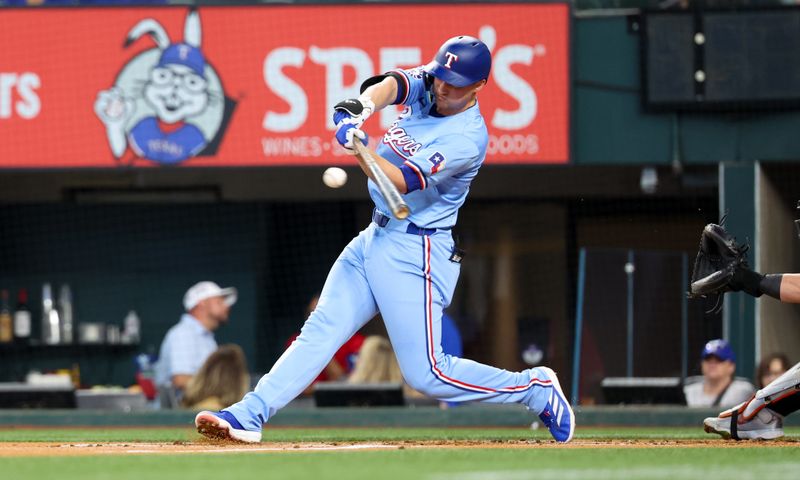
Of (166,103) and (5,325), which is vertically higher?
(166,103)

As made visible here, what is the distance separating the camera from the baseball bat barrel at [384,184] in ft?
18.5

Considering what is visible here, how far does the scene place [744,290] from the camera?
20.5ft

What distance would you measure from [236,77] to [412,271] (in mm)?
6284

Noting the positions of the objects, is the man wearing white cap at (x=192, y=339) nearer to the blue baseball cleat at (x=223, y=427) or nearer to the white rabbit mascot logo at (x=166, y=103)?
the white rabbit mascot logo at (x=166, y=103)

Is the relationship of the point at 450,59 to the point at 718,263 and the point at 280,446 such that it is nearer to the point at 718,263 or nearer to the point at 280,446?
the point at 718,263

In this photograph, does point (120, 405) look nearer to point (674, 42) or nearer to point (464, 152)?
point (674, 42)

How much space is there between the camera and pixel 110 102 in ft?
39.3

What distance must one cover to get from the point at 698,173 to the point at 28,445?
24.2ft

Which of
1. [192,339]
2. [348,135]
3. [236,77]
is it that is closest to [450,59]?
[348,135]

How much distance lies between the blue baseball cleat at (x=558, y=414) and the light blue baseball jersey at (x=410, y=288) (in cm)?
19

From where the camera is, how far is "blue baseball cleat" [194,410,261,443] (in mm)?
5828

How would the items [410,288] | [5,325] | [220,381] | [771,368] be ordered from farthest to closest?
[5,325] < [771,368] < [220,381] < [410,288]

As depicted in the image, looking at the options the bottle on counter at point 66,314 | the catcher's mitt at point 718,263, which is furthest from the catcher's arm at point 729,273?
the bottle on counter at point 66,314

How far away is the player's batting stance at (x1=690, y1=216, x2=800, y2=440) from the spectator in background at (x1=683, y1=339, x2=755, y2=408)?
3.30 metres
